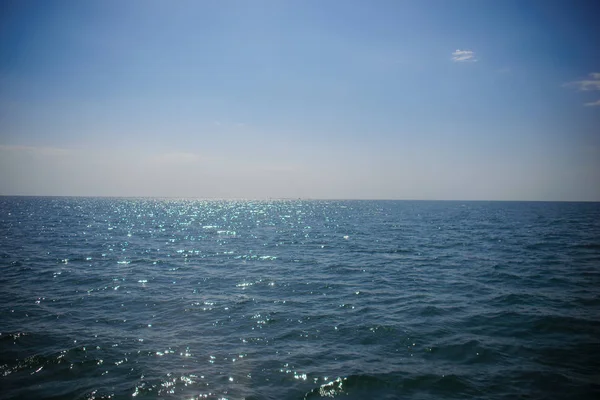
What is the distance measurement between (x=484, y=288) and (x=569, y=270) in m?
10.1

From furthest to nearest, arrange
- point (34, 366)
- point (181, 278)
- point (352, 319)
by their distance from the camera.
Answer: point (181, 278) < point (352, 319) < point (34, 366)

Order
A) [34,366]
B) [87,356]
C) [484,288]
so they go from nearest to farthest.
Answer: [34,366]
[87,356]
[484,288]

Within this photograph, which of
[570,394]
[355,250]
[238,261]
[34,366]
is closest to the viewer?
[570,394]

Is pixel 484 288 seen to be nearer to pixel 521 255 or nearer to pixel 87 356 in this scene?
pixel 521 255

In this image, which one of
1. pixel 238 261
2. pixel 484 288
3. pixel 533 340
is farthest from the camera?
pixel 238 261

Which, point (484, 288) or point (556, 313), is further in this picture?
point (484, 288)

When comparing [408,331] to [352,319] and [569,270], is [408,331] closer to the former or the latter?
[352,319]

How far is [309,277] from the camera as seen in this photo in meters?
22.5

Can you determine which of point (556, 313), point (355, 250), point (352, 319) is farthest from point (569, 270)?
point (352, 319)

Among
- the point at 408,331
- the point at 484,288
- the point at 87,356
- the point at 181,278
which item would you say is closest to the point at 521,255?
the point at 484,288

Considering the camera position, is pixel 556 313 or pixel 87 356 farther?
pixel 556 313

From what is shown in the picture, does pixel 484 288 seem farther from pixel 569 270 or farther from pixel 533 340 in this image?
pixel 569 270

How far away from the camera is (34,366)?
33.1 feet

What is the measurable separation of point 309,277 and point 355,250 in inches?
521
